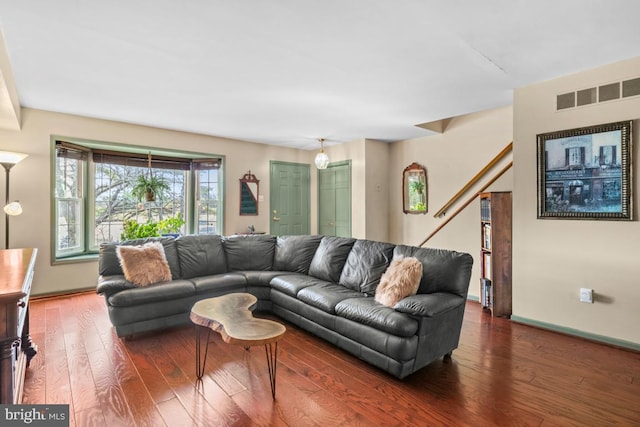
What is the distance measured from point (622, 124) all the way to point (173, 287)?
428 centimetres

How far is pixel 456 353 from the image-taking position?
274 centimetres

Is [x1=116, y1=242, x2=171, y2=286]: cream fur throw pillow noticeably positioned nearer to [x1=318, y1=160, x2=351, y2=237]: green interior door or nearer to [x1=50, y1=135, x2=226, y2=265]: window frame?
[x1=50, y1=135, x2=226, y2=265]: window frame

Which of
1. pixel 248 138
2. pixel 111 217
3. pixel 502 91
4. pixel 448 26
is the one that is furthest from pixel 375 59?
pixel 111 217

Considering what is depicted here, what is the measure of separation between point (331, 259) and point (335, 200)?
300 cm

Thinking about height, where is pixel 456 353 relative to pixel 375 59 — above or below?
below

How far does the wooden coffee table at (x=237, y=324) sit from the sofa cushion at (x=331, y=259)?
1.02 m

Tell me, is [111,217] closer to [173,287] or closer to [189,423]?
[173,287]

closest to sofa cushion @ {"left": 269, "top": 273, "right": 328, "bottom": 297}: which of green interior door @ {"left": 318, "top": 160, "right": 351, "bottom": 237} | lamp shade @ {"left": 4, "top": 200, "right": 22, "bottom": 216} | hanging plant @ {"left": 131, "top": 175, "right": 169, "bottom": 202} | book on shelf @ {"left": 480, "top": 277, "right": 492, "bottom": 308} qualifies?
book on shelf @ {"left": 480, "top": 277, "right": 492, "bottom": 308}

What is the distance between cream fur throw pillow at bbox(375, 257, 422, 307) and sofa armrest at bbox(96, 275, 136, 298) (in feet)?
7.51

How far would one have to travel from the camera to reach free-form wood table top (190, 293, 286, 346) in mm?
1946

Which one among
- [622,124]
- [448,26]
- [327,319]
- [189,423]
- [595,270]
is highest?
[448,26]

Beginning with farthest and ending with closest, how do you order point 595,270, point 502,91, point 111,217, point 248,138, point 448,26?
point 248,138 < point 111,217 < point 502,91 < point 595,270 < point 448,26

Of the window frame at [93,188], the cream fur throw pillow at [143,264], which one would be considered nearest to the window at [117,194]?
the window frame at [93,188]

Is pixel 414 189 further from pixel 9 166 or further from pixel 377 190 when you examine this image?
pixel 9 166
